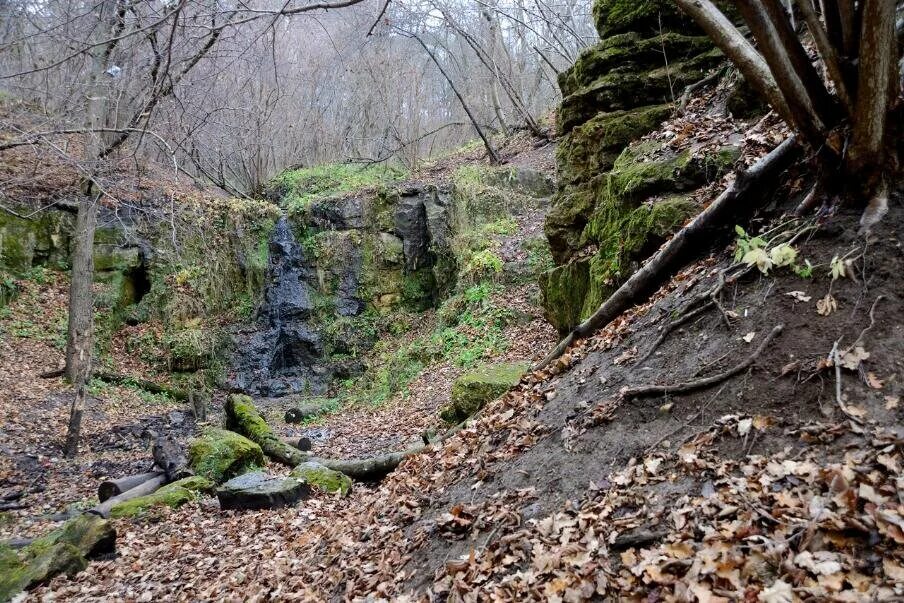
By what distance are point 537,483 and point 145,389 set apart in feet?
43.2

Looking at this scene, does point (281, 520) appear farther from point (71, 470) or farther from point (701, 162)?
point (701, 162)

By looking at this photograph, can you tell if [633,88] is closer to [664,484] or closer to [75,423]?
[664,484]

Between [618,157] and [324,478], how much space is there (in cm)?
594

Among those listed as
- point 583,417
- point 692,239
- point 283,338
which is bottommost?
point 583,417

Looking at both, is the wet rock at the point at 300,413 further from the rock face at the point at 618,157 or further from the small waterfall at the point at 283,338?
the rock face at the point at 618,157

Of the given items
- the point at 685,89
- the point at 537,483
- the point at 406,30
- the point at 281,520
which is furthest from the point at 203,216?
the point at 537,483

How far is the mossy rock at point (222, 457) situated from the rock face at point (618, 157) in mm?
5228

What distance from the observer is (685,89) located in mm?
7223

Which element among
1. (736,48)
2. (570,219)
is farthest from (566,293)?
(736,48)

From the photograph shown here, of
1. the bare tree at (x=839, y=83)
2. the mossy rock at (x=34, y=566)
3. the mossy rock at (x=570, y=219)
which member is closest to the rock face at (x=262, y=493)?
the mossy rock at (x=34, y=566)

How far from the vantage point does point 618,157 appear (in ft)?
24.1

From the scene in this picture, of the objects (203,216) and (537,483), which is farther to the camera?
(203,216)

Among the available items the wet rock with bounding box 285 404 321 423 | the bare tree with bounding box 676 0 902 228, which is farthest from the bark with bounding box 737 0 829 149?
the wet rock with bounding box 285 404 321 423

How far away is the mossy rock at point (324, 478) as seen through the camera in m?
7.15
